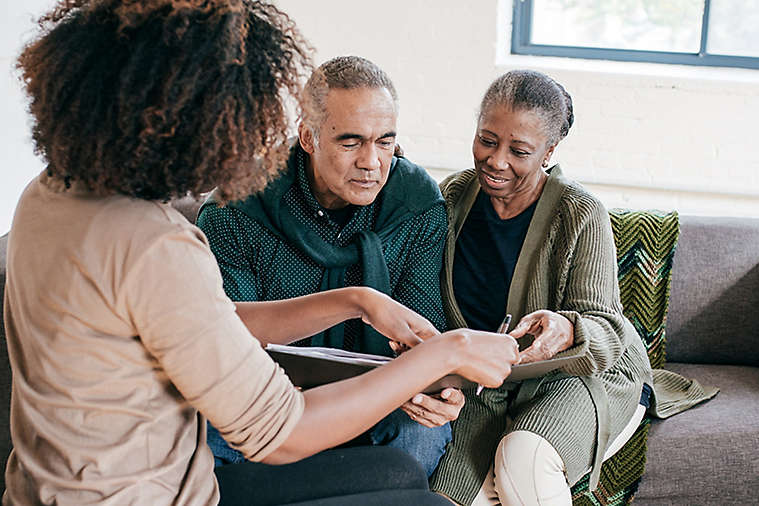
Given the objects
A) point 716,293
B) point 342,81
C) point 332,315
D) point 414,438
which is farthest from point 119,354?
point 716,293

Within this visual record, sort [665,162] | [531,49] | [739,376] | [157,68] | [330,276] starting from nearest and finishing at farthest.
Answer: [157,68] → [330,276] → [739,376] → [665,162] → [531,49]

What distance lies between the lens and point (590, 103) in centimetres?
337

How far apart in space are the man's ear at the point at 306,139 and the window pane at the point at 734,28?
2.21 m

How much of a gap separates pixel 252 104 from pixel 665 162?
2.66 metres

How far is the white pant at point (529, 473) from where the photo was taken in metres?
1.76

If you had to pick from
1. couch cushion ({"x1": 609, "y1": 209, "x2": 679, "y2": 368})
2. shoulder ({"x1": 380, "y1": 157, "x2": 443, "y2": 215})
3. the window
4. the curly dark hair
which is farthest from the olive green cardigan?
the window

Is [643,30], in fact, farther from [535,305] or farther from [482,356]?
[482,356]

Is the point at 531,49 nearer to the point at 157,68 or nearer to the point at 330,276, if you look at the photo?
the point at 330,276

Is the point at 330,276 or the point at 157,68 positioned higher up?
the point at 157,68

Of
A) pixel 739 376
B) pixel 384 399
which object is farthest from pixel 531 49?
pixel 384 399

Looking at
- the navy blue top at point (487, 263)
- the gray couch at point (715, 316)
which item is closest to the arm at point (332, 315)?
the navy blue top at point (487, 263)

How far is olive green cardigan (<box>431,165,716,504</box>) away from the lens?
6.10 feet

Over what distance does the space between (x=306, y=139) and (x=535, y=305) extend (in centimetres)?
70

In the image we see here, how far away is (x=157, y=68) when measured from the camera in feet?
3.34
